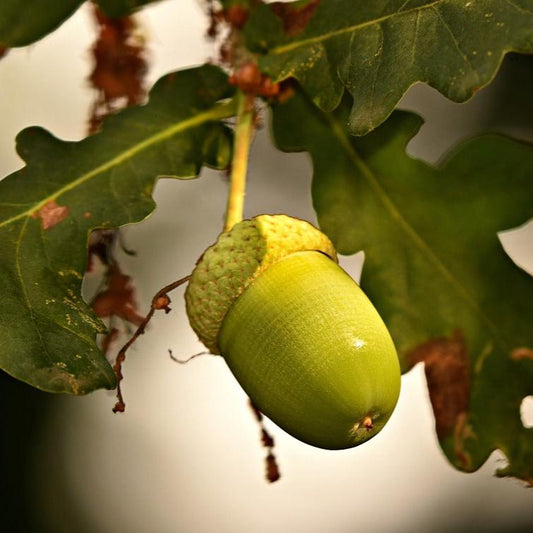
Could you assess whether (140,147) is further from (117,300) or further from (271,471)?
(271,471)

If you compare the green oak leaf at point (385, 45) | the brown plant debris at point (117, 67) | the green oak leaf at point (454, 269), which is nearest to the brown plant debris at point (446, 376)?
the green oak leaf at point (454, 269)

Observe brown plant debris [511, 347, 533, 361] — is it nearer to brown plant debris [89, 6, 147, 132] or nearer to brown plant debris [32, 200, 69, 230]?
brown plant debris [32, 200, 69, 230]

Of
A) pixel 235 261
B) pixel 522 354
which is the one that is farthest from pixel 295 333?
pixel 522 354

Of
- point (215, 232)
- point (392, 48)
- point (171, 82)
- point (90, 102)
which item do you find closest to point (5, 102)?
point (90, 102)

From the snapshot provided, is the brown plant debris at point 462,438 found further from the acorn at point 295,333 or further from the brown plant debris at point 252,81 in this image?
the brown plant debris at point 252,81

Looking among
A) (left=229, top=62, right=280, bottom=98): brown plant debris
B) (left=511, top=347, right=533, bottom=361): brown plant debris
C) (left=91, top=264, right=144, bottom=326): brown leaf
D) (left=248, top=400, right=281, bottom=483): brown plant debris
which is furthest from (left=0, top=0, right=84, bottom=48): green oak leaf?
(left=511, top=347, right=533, bottom=361): brown plant debris

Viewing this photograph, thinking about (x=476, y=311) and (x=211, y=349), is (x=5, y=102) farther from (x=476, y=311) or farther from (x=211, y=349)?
(x=476, y=311)
